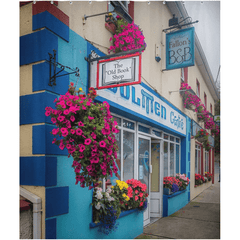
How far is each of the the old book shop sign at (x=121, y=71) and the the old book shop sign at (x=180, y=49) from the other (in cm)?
356

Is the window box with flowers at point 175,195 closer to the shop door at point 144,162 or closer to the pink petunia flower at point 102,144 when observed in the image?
the shop door at point 144,162

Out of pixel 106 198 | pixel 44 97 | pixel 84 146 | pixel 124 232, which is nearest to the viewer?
pixel 84 146

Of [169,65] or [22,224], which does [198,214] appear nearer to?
[169,65]

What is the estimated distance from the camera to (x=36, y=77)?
10.7 feet

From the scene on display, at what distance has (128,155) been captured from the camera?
219 inches

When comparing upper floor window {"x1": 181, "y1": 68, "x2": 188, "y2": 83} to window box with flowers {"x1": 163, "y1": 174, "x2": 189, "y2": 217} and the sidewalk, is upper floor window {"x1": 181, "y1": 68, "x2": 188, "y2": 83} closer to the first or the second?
window box with flowers {"x1": 163, "y1": 174, "x2": 189, "y2": 217}

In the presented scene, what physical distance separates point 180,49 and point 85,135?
16.5 feet

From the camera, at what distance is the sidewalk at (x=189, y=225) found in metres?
5.58

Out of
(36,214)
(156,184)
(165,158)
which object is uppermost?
(165,158)

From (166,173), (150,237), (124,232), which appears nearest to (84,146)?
(124,232)

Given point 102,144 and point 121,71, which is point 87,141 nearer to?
point 102,144

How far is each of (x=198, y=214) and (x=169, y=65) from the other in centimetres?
435

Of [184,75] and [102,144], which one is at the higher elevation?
[184,75]

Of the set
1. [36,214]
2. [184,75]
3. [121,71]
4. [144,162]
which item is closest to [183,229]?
[144,162]
